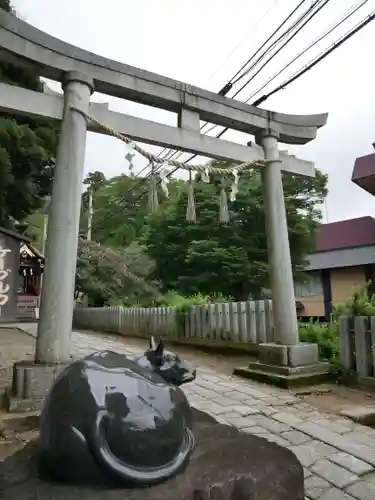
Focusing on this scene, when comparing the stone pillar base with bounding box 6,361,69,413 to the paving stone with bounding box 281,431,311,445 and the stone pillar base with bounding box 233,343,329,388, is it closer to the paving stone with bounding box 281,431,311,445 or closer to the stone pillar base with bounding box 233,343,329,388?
the paving stone with bounding box 281,431,311,445

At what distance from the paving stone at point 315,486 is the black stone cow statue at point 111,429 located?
1.07 meters

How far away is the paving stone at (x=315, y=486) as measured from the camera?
7.82 ft

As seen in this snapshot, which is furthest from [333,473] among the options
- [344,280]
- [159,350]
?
[344,280]

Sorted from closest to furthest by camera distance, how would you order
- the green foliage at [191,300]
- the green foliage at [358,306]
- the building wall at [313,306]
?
the green foliage at [358,306] → the green foliage at [191,300] → the building wall at [313,306]

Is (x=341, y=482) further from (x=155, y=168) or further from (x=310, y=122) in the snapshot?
(x=310, y=122)

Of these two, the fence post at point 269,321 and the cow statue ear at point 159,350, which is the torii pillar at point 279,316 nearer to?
the fence post at point 269,321

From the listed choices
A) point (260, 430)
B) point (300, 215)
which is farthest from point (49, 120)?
point (300, 215)

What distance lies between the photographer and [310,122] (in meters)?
6.36

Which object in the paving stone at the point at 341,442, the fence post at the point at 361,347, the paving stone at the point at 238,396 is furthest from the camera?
the fence post at the point at 361,347

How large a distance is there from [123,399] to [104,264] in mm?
16517

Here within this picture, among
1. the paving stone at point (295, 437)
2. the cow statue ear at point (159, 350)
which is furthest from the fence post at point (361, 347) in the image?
the cow statue ear at point (159, 350)

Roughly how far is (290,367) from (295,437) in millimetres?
1971

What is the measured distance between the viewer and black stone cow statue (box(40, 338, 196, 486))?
1.60 metres

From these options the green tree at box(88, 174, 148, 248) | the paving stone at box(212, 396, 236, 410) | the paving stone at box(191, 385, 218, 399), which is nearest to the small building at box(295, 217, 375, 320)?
the green tree at box(88, 174, 148, 248)
